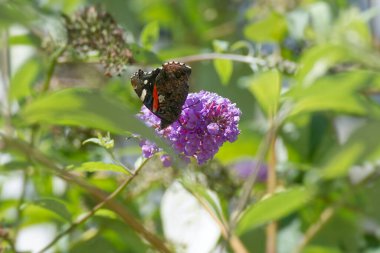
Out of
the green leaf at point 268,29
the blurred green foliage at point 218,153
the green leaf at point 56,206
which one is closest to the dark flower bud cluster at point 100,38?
the blurred green foliage at point 218,153

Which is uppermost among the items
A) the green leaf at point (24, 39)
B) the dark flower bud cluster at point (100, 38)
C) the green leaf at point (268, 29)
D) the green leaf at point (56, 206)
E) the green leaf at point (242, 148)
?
the green leaf at point (268, 29)

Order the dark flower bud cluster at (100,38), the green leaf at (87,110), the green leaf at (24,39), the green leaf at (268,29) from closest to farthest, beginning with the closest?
1. the green leaf at (87,110)
2. the dark flower bud cluster at (100,38)
3. the green leaf at (24,39)
4. the green leaf at (268,29)

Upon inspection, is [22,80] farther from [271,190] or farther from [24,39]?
[271,190]

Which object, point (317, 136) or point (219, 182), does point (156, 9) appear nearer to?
point (317, 136)

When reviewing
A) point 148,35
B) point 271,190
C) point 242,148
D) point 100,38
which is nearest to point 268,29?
point 242,148

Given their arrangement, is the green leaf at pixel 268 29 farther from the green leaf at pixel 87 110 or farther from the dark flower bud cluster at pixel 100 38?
the green leaf at pixel 87 110

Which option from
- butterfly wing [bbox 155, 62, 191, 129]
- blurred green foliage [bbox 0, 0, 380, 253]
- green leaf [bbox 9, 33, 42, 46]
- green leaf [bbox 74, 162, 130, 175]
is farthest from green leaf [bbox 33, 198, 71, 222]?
green leaf [bbox 9, 33, 42, 46]

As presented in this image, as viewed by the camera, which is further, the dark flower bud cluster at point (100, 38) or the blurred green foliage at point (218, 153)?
the dark flower bud cluster at point (100, 38)
